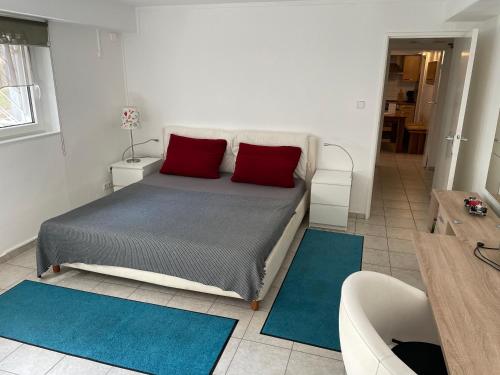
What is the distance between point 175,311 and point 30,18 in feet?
9.00

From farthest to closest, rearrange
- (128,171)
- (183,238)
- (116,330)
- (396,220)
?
(128,171) < (396,220) < (183,238) < (116,330)

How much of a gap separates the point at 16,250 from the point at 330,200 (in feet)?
9.64

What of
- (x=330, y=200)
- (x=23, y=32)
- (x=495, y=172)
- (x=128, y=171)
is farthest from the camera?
(x=128, y=171)

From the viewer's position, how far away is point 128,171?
4.37 meters

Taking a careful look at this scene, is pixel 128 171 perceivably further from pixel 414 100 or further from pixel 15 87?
pixel 414 100

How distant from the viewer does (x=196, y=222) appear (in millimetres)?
2996

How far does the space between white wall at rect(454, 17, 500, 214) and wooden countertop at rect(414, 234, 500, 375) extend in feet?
3.32

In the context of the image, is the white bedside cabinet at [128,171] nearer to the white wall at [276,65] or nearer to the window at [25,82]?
the white wall at [276,65]

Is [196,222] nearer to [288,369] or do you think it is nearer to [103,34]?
[288,369]

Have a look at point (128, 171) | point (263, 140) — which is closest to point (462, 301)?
point (263, 140)

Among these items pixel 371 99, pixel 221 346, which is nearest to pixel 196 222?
pixel 221 346

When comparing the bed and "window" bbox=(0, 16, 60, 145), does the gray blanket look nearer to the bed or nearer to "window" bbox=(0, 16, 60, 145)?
the bed

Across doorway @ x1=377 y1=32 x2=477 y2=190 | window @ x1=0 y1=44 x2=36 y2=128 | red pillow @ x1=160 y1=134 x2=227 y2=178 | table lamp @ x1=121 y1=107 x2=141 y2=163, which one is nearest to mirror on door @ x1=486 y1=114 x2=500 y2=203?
red pillow @ x1=160 y1=134 x2=227 y2=178

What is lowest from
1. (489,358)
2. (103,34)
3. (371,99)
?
(489,358)
